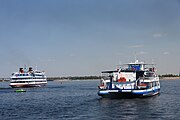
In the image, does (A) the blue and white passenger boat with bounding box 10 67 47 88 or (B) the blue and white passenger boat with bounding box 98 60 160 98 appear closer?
(B) the blue and white passenger boat with bounding box 98 60 160 98

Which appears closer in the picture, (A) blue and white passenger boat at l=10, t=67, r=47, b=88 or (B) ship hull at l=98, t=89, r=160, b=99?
(B) ship hull at l=98, t=89, r=160, b=99

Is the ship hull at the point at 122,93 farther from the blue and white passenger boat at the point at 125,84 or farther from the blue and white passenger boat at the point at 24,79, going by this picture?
the blue and white passenger boat at the point at 24,79

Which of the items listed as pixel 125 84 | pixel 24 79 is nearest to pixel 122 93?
pixel 125 84

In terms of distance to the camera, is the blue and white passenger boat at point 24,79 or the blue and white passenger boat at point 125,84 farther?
the blue and white passenger boat at point 24,79

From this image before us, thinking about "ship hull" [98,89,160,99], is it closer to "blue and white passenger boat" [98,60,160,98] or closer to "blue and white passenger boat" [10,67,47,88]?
"blue and white passenger boat" [98,60,160,98]

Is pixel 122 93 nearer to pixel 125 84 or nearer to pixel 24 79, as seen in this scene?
pixel 125 84

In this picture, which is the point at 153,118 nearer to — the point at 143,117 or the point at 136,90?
the point at 143,117

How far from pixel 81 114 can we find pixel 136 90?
1010 inches

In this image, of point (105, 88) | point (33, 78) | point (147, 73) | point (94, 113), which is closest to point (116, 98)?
point (105, 88)

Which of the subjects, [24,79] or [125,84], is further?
[24,79]

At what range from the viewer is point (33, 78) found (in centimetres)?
16488

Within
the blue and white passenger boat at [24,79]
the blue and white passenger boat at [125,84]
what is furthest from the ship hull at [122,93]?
the blue and white passenger boat at [24,79]

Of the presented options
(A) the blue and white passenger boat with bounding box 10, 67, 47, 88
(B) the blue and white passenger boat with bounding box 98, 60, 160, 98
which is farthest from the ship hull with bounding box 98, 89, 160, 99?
(A) the blue and white passenger boat with bounding box 10, 67, 47, 88

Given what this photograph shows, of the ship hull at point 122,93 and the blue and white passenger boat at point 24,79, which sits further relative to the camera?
the blue and white passenger boat at point 24,79
